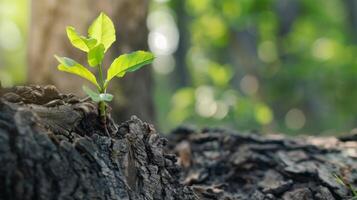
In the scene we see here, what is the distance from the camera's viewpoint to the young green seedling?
1.25 m

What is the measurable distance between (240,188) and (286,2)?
7.42 meters

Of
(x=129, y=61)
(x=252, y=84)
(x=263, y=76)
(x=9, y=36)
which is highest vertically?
(x=9, y=36)

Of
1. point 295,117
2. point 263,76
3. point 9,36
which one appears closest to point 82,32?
point 263,76

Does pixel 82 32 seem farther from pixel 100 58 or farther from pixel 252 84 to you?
pixel 252 84

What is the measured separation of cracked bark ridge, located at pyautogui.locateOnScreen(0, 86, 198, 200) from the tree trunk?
5.41ft

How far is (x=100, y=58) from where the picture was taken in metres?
1.29

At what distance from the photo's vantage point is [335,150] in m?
1.98

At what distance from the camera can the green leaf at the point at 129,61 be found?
129cm

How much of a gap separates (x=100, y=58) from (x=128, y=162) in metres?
0.25

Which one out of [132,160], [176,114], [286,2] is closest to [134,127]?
[132,160]

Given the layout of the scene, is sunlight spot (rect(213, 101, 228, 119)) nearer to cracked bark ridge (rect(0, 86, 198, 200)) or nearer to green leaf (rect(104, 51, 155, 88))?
cracked bark ridge (rect(0, 86, 198, 200))

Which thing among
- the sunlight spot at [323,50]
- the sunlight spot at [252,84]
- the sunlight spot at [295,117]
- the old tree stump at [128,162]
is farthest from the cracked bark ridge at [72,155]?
the sunlight spot at [295,117]

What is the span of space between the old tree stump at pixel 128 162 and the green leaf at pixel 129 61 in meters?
0.11

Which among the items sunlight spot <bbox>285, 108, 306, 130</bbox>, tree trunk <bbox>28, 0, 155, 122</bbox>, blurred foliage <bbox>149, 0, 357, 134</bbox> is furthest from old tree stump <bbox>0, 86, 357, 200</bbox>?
sunlight spot <bbox>285, 108, 306, 130</bbox>
